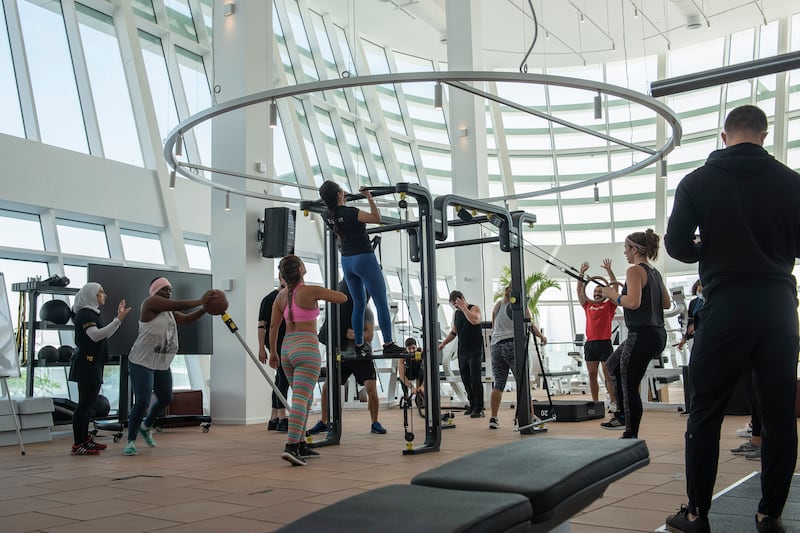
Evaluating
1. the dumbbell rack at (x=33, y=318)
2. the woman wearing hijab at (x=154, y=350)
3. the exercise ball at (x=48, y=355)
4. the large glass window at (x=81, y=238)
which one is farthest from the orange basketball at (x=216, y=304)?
the large glass window at (x=81, y=238)

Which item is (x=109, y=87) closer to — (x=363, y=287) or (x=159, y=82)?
Answer: (x=159, y=82)

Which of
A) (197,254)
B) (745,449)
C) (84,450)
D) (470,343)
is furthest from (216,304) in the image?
(197,254)

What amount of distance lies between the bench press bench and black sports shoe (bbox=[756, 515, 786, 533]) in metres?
0.63

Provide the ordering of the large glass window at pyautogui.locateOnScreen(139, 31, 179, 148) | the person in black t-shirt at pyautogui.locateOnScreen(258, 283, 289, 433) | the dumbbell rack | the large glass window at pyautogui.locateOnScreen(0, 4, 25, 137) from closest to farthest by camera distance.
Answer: the person in black t-shirt at pyautogui.locateOnScreen(258, 283, 289, 433) → the dumbbell rack → the large glass window at pyautogui.locateOnScreen(0, 4, 25, 137) → the large glass window at pyautogui.locateOnScreen(139, 31, 179, 148)

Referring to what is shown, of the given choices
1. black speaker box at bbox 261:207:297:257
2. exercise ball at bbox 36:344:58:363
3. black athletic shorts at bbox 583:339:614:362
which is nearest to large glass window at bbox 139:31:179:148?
black speaker box at bbox 261:207:297:257

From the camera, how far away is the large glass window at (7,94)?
9.26m

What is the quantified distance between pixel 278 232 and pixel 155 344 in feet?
9.54

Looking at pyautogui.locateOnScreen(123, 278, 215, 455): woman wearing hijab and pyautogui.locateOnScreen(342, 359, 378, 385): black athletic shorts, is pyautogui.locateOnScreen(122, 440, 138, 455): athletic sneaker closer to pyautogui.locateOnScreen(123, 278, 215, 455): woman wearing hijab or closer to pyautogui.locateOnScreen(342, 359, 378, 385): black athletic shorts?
pyautogui.locateOnScreen(123, 278, 215, 455): woman wearing hijab

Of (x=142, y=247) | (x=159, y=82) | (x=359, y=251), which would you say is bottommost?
(x=359, y=251)

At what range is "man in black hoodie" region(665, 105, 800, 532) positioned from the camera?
252 centimetres

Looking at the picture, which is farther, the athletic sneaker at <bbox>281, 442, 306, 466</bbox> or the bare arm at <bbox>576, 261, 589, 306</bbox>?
the bare arm at <bbox>576, 261, 589, 306</bbox>

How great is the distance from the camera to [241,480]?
4.42 metres

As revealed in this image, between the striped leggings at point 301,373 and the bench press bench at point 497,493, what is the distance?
2.98 m

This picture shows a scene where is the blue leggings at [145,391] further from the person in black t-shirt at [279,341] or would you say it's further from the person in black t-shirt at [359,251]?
the person in black t-shirt at [359,251]
